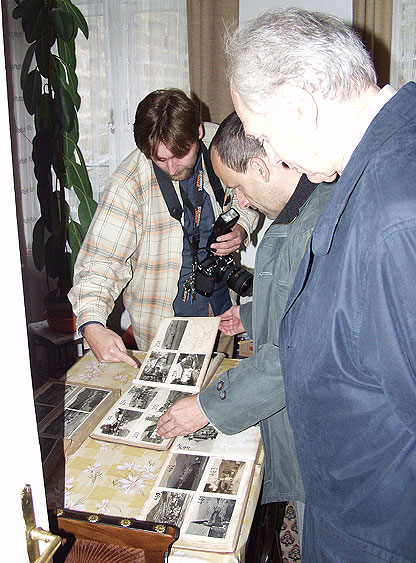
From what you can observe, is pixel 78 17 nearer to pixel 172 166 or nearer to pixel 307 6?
pixel 307 6

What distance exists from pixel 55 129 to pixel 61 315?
1.08 m

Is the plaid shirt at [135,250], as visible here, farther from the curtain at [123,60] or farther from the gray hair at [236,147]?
the curtain at [123,60]

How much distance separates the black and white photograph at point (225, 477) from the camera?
1.06m

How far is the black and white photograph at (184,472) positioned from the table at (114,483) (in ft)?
0.11

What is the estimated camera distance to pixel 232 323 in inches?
71.7

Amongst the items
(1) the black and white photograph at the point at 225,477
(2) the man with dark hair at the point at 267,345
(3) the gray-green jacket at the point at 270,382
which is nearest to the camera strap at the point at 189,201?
(2) the man with dark hair at the point at 267,345

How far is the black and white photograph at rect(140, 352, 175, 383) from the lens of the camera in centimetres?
147

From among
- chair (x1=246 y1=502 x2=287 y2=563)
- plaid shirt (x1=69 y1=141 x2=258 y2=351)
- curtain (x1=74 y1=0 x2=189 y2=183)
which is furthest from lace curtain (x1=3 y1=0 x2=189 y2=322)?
chair (x1=246 y1=502 x2=287 y2=563)

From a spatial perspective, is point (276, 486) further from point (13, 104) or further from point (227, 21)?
point (13, 104)

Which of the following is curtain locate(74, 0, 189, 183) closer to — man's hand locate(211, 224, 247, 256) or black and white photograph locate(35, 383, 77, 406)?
man's hand locate(211, 224, 247, 256)

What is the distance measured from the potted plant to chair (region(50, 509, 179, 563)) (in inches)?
83.5

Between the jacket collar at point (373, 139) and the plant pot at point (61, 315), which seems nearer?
the jacket collar at point (373, 139)

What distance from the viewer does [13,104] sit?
315cm

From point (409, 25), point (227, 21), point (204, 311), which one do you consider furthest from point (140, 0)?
point (204, 311)
